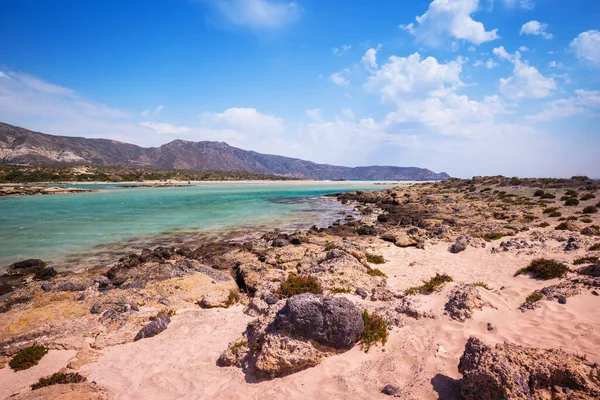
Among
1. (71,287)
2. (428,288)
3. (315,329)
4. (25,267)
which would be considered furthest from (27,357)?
(428,288)

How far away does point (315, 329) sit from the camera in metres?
6.25

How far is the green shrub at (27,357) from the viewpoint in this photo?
6.72m

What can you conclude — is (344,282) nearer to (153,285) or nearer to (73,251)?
(153,285)

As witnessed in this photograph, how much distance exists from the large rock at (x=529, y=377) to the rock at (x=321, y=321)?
7.93 feet

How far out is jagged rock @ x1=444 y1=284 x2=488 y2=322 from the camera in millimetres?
7603

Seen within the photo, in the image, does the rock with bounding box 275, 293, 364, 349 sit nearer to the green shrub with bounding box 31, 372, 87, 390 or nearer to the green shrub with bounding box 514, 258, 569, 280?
the green shrub with bounding box 31, 372, 87, 390

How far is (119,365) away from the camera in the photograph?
21.7 ft

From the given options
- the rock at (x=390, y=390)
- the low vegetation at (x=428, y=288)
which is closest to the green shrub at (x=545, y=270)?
the low vegetation at (x=428, y=288)

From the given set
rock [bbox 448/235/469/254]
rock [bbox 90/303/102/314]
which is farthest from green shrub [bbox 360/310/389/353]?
rock [bbox 448/235/469/254]

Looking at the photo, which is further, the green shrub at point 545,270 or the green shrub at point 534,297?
the green shrub at point 545,270

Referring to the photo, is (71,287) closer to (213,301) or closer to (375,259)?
(213,301)

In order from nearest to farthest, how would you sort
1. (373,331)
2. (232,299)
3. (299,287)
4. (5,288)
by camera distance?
(373,331), (299,287), (232,299), (5,288)

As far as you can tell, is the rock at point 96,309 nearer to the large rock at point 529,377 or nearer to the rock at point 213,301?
the rock at point 213,301

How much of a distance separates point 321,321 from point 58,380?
6.04 m
